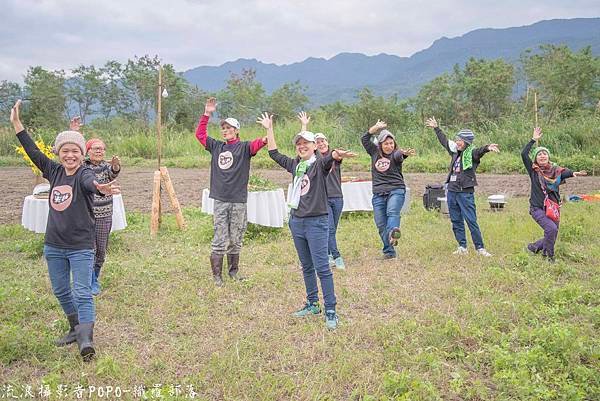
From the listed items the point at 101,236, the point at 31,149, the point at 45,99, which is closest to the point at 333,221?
the point at 101,236

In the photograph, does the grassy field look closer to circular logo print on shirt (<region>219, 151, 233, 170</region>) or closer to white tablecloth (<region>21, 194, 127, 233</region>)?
white tablecloth (<region>21, 194, 127, 233</region>)

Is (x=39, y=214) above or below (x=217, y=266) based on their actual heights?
above

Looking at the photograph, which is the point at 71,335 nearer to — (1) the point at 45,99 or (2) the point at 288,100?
(1) the point at 45,99

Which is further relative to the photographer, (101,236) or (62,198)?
(101,236)

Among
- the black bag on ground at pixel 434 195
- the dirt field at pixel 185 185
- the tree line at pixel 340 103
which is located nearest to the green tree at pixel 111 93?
the tree line at pixel 340 103

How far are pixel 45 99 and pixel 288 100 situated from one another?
48.0ft

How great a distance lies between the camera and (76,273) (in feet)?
14.1

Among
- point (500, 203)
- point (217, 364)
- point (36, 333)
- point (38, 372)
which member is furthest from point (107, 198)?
point (500, 203)

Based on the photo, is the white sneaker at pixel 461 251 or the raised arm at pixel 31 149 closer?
the raised arm at pixel 31 149

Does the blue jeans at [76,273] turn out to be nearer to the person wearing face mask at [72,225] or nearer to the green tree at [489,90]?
the person wearing face mask at [72,225]

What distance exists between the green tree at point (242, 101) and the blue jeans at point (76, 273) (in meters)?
28.5

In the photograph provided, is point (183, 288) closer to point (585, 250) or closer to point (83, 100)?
point (585, 250)

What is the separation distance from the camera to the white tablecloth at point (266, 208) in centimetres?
845

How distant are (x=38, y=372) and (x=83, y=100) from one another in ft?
106
